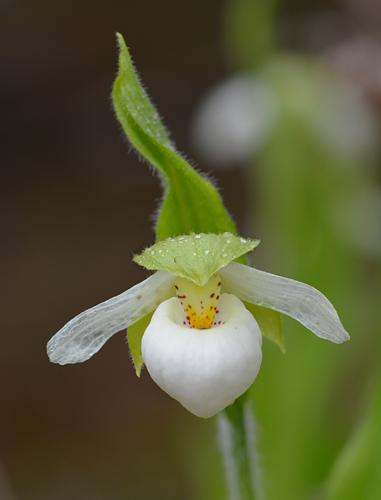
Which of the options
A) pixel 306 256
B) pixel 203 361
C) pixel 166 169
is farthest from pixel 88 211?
pixel 203 361

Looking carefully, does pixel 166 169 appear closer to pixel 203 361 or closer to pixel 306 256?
pixel 203 361

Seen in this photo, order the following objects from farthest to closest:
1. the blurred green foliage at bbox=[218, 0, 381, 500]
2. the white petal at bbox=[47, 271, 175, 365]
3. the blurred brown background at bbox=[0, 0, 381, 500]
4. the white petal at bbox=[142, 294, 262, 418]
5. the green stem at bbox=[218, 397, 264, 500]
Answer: the blurred brown background at bbox=[0, 0, 381, 500] → the blurred green foliage at bbox=[218, 0, 381, 500] → the green stem at bbox=[218, 397, 264, 500] → the white petal at bbox=[47, 271, 175, 365] → the white petal at bbox=[142, 294, 262, 418]

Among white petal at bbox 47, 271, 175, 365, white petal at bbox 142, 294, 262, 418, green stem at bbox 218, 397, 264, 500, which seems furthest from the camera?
Answer: green stem at bbox 218, 397, 264, 500

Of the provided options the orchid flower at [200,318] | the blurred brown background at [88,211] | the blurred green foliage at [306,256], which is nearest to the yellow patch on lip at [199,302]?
the orchid flower at [200,318]

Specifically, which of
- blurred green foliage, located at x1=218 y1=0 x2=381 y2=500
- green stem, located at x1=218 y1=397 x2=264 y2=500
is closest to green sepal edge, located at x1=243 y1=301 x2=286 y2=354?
green stem, located at x1=218 y1=397 x2=264 y2=500

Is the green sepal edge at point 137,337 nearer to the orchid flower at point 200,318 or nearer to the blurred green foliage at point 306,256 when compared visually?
the orchid flower at point 200,318

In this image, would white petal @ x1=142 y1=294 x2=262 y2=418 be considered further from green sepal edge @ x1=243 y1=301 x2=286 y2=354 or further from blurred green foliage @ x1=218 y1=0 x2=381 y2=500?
blurred green foliage @ x1=218 y1=0 x2=381 y2=500
